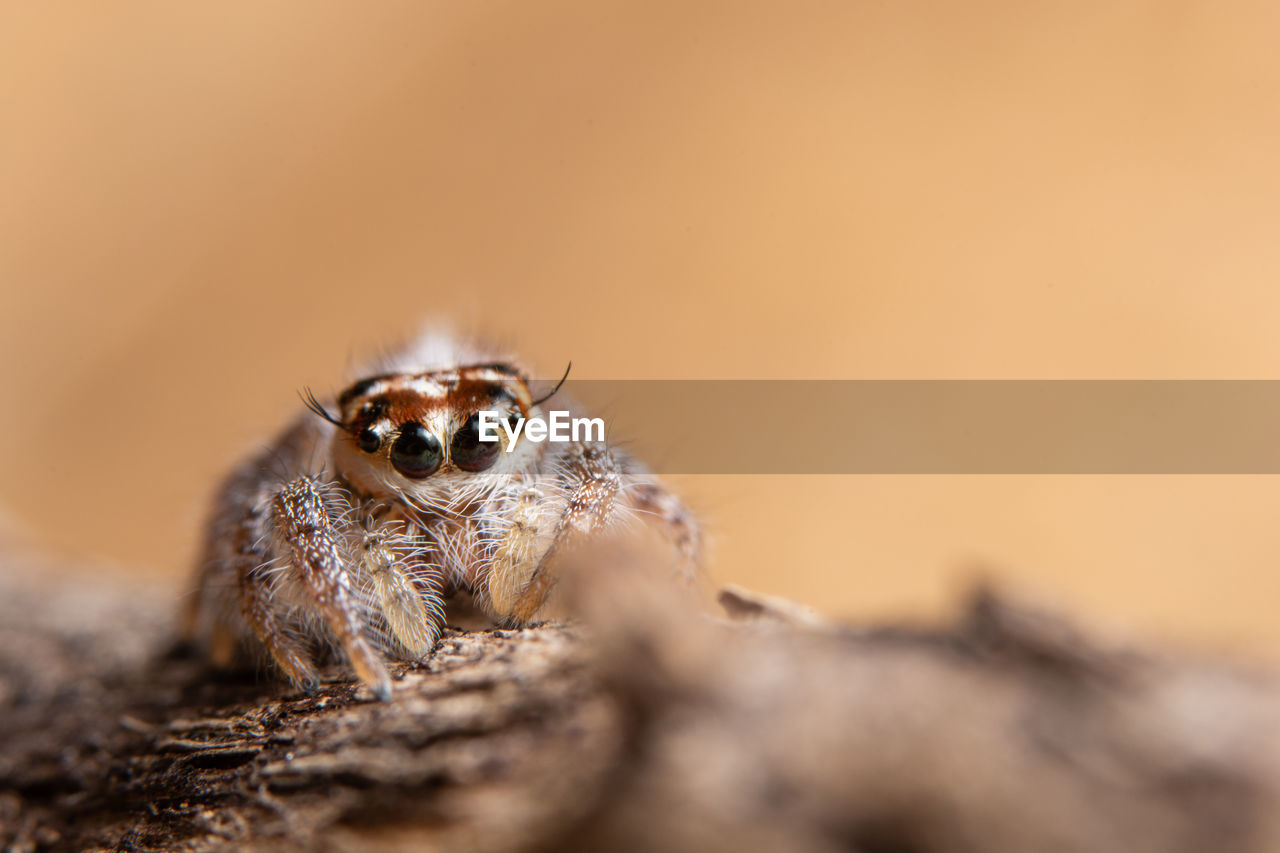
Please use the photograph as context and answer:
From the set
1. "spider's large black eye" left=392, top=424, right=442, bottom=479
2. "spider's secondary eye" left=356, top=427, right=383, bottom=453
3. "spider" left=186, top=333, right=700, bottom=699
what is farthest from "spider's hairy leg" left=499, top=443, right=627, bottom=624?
"spider's secondary eye" left=356, top=427, right=383, bottom=453

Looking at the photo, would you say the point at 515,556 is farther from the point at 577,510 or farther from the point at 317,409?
the point at 317,409

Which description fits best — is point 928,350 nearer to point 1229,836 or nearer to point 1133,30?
point 1133,30

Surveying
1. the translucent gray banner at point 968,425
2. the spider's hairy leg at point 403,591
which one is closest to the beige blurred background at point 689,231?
the translucent gray banner at point 968,425

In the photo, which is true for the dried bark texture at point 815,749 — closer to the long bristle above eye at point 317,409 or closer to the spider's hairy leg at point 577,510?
the spider's hairy leg at point 577,510

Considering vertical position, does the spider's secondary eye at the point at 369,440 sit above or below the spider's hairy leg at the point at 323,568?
above

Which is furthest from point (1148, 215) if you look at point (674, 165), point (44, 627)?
point (44, 627)

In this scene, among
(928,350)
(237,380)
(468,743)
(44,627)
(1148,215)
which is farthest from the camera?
(237,380)

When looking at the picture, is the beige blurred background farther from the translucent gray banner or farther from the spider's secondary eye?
the spider's secondary eye
